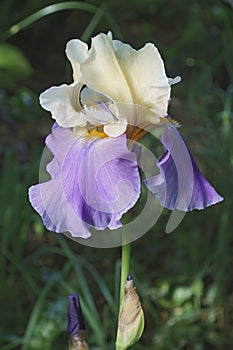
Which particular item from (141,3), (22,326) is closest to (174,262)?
(22,326)

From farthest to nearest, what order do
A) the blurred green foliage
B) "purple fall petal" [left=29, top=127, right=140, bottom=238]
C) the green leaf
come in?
the green leaf, the blurred green foliage, "purple fall petal" [left=29, top=127, right=140, bottom=238]

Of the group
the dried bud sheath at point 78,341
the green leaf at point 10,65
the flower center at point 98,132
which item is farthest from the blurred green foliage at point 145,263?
the flower center at point 98,132

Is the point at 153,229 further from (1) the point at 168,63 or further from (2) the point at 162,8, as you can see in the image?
(2) the point at 162,8

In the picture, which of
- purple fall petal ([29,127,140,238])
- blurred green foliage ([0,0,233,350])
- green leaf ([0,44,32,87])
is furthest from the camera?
green leaf ([0,44,32,87])

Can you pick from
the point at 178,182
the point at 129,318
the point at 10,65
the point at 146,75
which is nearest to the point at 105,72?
the point at 146,75

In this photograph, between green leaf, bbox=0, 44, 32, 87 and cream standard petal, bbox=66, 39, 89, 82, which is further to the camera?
green leaf, bbox=0, 44, 32, 87

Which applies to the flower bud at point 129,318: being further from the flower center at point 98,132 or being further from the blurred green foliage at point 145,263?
the blurred green foliage at point 145,263

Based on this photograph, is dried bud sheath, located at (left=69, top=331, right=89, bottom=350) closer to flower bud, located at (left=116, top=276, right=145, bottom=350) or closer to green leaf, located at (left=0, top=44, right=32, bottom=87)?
flower bud, located at (left=116, top=276, right=145, bottom=350)

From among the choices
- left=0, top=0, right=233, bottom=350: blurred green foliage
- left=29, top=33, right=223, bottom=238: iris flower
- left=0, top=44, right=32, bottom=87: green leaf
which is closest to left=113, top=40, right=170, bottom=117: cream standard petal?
left=29, top=33, right=223, bottom=238: iris flower
